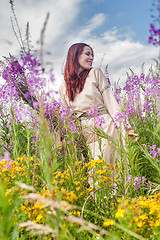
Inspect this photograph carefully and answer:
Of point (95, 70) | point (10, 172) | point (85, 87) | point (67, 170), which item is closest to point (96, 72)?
point (95, 70)

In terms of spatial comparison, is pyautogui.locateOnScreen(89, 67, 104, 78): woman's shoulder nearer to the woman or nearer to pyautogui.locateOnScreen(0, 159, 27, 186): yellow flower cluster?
A: the woman

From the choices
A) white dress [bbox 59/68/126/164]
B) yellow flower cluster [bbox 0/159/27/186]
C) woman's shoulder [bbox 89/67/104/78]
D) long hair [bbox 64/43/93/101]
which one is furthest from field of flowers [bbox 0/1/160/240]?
long hair [bbox 64/43/93/101]

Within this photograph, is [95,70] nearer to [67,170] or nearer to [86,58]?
[86,58]

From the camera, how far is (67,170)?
6.49 feet

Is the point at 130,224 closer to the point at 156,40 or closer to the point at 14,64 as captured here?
the point at 156,40

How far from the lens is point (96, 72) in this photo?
3.53 meters

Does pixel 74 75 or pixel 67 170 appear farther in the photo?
pixel 74 75

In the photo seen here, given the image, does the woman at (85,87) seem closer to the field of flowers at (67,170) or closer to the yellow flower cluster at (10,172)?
the field of flowers at (67,170)

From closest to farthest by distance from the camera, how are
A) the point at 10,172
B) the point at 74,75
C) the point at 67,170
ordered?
the point at 10,172 → the point at 67,170 → the point at 74,75

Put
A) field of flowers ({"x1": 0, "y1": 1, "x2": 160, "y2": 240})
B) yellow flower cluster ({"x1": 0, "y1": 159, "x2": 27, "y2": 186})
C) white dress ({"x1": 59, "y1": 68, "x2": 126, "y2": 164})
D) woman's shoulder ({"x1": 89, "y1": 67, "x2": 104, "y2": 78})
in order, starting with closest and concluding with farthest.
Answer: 1. field of flowers ({"x1": 0, "y1": 1, "x2": 160, "y2": 240})
2. yellow flower cluster ({"x1": 0, "y1": 159, "x2": 27, "y2": 186})
3. white dress ({"x1": 59, "y1": 68, "x2": 126, "y2": 164})
4. woman's shoulder ({"x1": 89, "y1": 67, "x2": 104, "y2": 78})

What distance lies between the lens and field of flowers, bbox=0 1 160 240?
1.11 m

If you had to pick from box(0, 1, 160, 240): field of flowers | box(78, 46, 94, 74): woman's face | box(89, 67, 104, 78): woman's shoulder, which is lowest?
box(0, 1, 160, 240): field of flowers

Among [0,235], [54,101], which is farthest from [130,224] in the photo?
[54,101]

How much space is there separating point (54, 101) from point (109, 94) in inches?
32.5
